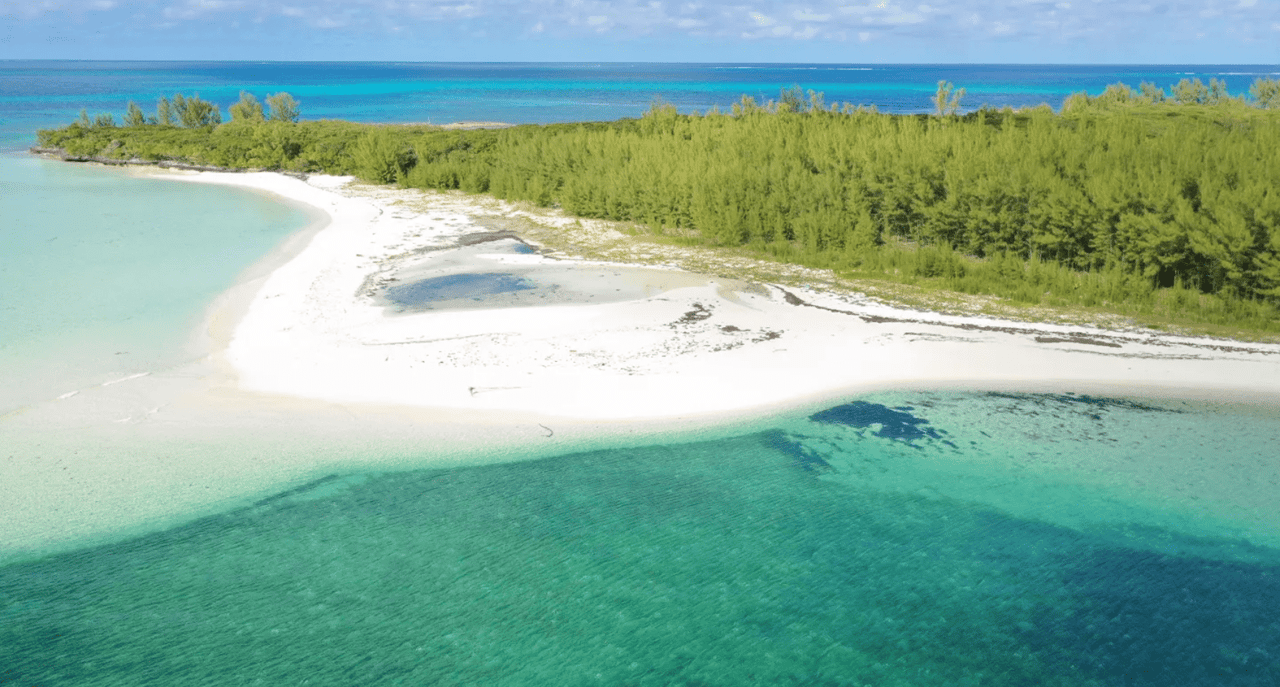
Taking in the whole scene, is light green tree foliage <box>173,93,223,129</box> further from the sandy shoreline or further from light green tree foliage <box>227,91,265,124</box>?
the sandy shoreline

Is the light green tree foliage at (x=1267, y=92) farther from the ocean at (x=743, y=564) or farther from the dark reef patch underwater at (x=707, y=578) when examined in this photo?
the dark reef patch underwater at (x=707, y=578)

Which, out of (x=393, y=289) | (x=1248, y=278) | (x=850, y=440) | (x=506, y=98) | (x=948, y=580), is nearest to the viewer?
(x=948, y=580)

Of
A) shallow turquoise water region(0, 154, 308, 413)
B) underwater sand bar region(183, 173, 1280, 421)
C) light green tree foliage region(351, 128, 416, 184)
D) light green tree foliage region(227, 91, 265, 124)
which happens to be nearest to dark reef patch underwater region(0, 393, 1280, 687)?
underwater sand bar region(183, 173, 1280, 421)

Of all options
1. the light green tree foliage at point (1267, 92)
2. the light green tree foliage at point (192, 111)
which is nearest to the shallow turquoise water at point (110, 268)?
the light green tree foliage at point (192, 111)

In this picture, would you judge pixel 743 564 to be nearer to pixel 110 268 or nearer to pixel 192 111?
pixel 110 268

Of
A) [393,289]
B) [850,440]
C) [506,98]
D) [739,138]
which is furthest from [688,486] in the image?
[506,98]

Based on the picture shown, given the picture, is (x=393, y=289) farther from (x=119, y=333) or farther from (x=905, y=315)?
(x=905, y=315)
